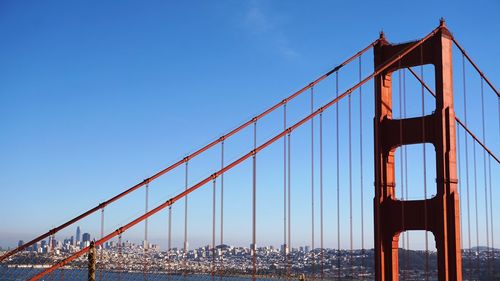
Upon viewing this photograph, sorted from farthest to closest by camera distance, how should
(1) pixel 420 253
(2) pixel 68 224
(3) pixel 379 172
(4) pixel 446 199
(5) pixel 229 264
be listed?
1. (5) pixel 229 264
2. (1) pixel 420 253
3. (3) pixel 379 172
4. (4) pixel 446 199
5. (2) pixel 68 224

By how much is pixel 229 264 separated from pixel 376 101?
113413mm

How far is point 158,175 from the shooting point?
1873cm

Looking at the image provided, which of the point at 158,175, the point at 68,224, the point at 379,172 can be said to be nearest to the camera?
the point at 68,224

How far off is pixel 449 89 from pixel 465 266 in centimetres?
6708

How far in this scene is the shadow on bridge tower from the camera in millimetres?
21016

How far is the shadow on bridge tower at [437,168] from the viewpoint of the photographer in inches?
827

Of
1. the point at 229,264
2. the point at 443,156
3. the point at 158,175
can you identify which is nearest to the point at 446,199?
the point at 443,156

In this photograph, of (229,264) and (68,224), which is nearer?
(68,224)

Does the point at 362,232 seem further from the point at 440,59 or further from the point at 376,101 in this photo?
the point at 440,59

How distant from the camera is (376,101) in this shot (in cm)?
2331

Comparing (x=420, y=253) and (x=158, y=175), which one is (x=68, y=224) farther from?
(x=420, y=253)

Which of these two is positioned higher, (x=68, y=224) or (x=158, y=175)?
(x=158, y=175)

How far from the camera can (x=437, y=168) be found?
838 inches

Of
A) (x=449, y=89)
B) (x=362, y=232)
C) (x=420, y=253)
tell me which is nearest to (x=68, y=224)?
(x=362, y=232)
